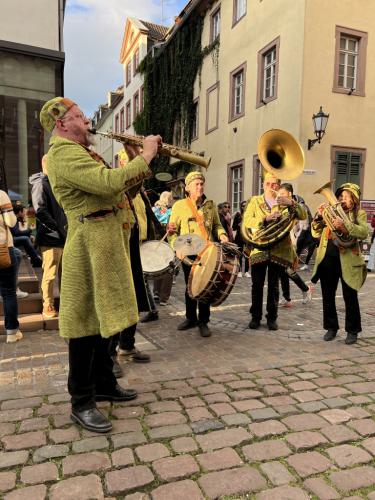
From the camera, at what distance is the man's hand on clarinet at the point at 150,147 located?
2603mm

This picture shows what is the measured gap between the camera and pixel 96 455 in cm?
247

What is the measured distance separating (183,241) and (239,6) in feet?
44.8

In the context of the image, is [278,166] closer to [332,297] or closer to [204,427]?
[332,297]

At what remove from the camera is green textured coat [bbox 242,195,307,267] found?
5.16 meters

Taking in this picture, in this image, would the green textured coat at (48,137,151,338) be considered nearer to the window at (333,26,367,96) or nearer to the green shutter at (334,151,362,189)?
the green shutter at (334,151,362,189)

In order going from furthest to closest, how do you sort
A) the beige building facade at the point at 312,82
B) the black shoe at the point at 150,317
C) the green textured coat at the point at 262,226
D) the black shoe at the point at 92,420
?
1. the beige building facade at the point at 312,82
2. the black shoe at the point at 150,317
3. the green textured coat at the point at 262,226
4. the black shoe at the point at 92,420

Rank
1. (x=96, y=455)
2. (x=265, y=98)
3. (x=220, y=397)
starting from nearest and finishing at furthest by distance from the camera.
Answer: (x=96, y=455) → (x=220, y=397) → (x=265, y=98)

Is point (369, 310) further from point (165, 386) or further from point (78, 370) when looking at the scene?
point (78, 370)

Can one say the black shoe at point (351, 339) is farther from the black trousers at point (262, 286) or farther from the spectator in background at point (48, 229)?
the spectator in background at point (48, 229)

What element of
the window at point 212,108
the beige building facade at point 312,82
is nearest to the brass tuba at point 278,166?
the beige building facade at point 312,82

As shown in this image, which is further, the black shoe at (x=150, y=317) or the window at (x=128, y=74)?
the window at (x=128, y=74)

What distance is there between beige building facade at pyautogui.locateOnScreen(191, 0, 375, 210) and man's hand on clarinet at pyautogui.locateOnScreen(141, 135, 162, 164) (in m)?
10.2

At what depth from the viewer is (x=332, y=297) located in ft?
15.9

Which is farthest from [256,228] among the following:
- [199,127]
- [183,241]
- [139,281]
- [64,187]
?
[199,127]
